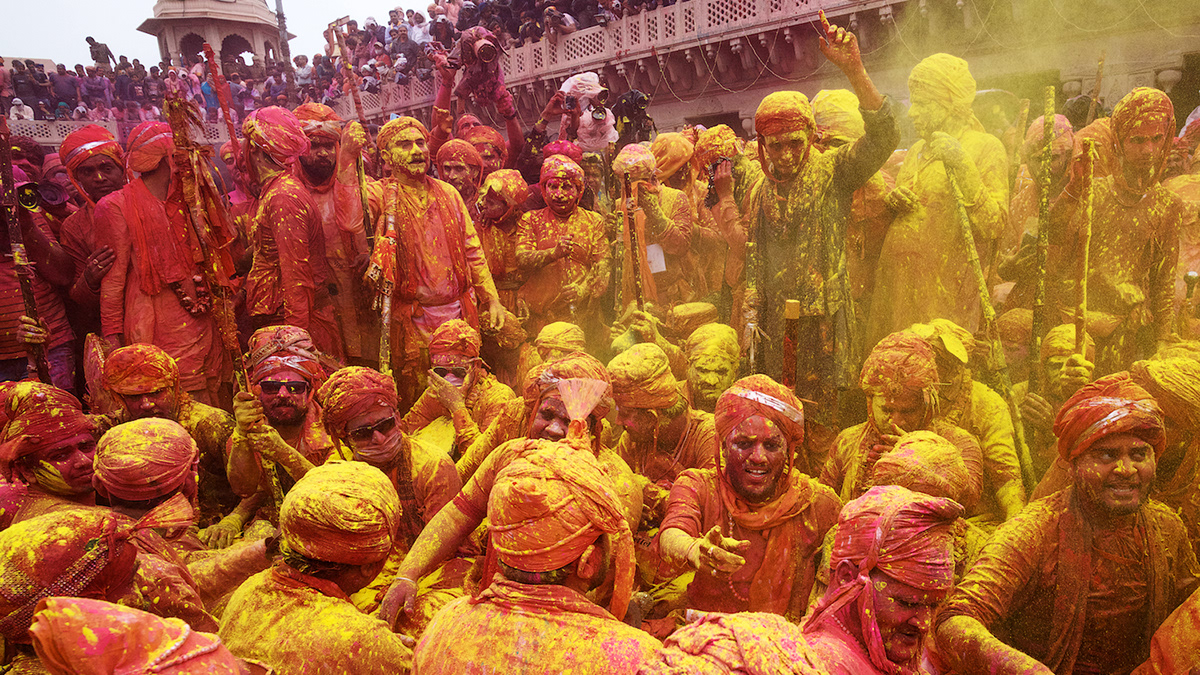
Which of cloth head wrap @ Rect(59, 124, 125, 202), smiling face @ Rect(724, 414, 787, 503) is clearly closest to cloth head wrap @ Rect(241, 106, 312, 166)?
cloth head wrap @ Rect(59, 124, 125, 202)

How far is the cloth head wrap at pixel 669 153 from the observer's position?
7348 millimetres

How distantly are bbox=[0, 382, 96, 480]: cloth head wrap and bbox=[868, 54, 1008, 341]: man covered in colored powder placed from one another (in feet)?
16.4

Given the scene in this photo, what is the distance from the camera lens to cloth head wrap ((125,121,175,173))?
596 cm

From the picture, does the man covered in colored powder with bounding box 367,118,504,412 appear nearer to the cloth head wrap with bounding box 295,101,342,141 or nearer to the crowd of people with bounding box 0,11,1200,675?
the crowd of people with bounding box 0,11,1200,675

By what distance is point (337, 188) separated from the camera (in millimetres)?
6055

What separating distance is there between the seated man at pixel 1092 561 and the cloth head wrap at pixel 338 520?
2.14 metres

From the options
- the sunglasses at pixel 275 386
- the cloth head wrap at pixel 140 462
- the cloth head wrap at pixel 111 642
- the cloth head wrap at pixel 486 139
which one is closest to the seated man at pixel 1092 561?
the cloth head wrap at pixel 111 642

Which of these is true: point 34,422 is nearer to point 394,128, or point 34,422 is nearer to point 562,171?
point 394,128

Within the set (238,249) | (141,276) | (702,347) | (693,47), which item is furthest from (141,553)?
(693,47)

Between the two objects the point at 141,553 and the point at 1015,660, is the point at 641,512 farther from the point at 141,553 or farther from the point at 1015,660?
the point at 141,553

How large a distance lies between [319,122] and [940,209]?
4.80 meters

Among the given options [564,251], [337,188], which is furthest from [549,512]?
[337,188]

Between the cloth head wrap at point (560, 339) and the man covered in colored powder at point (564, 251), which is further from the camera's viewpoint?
the man covered in colored powder at point (564, 251)

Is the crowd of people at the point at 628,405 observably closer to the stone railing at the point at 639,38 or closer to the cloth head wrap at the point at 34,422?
the cloth head wrap at the point at 34,422
